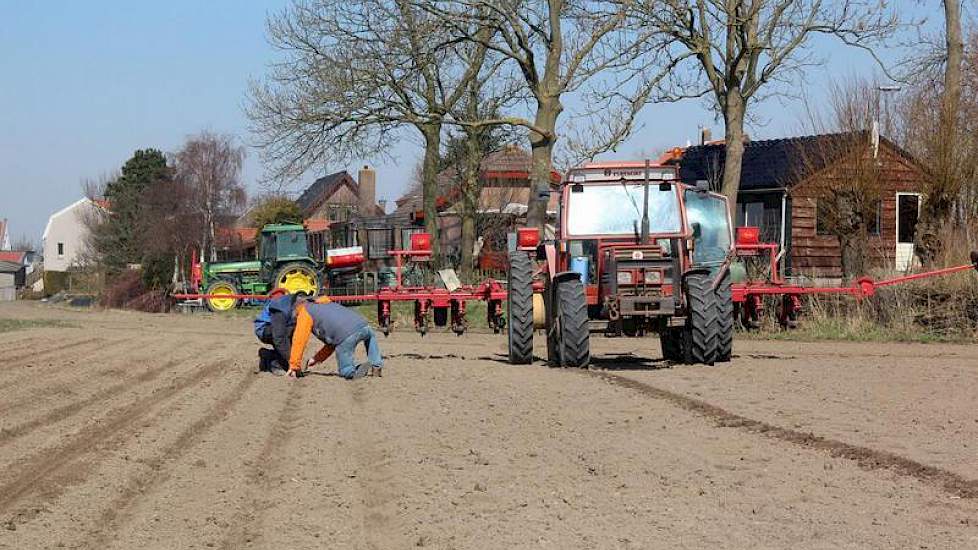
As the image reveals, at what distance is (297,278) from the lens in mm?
36281

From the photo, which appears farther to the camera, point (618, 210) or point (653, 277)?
point (618, 210)

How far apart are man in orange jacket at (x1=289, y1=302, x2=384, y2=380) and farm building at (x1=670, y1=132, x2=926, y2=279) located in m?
12.7

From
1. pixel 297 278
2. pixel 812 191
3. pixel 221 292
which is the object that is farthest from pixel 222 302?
pixel 812 191

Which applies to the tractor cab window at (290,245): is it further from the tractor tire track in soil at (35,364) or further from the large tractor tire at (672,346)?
the large tractor tire at (672,346)

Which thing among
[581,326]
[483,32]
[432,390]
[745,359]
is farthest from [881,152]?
[432,390]

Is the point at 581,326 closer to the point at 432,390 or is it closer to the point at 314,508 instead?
the point at 432,390

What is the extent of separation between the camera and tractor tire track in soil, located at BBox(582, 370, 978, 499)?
25.3 feet

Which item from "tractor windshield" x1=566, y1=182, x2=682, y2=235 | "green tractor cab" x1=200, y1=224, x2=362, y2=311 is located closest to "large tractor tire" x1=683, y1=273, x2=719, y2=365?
"tractor windshield" x1=566, y1=182, x2=682, y2=235

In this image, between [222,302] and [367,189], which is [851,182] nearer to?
[222,302]

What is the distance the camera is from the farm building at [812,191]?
1049 inches

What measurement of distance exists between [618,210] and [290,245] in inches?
873

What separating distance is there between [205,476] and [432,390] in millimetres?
5304

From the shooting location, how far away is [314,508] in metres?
7.30

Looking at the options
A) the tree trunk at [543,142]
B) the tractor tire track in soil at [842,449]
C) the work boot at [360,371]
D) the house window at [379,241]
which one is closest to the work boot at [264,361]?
the work boot at [360,371]
